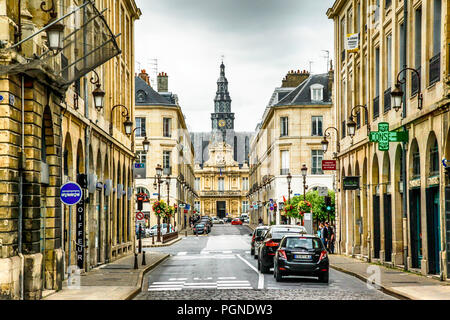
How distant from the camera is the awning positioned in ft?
59.4

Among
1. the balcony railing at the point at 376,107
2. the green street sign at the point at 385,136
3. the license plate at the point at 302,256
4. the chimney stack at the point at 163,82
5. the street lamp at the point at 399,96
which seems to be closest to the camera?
the license plate at the point at 302,256

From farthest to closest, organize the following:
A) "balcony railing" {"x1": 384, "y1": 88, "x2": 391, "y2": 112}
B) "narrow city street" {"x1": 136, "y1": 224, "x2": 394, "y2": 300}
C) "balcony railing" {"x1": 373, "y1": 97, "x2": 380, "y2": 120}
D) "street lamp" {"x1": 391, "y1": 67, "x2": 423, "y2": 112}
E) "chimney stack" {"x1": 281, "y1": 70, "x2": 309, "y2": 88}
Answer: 1. "chimney stack" {"x1": 281, "y1": 70, "x2": 309, "y2": 88}
2. "balcony railing" {"x1": 373, "y1": 97, "x2": 380, "y2": 120}
3. "balcony railing" {"x1": 384, "y1": 88, "x2": 391, "y2": 112}
4. "street lamp" {"x1": 391, "y1": 67, "x2": 423, "y2": 112}
5. "narrow city street" {"x1": 136, "y1": 224, "x2": 394, "y2": 300}

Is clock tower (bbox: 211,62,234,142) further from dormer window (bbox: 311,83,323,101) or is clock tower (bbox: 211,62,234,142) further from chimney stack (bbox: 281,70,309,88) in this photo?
dormer window (bbox: 311,83,323,101)

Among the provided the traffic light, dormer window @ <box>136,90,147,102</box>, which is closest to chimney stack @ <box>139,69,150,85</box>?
dormer window @ <box>136,90,147,102</box>

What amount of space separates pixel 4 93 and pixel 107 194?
56.3 feet

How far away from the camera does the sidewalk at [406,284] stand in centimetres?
1808

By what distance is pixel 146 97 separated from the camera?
8538cm

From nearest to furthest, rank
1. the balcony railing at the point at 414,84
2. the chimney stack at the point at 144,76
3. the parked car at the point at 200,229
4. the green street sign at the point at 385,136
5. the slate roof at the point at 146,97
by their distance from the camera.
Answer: the balcony railing at the point at 414,84 → the green street sign at the point at 385,136 → the parked car at the point at 200,229 → the slate roof at the point at 146,97 → the chimney stack at the point at 144,76

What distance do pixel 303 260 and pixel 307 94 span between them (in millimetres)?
56911

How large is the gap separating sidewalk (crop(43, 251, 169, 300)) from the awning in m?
5.07

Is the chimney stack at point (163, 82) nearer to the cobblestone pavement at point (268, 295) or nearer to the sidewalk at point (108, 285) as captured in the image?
the sidewalk at point (108, 285)

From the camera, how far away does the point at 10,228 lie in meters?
16.8

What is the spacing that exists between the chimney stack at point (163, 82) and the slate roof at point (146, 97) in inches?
536

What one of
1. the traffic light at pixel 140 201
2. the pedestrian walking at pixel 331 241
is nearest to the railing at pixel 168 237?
the traffic light at pixel 140 201
